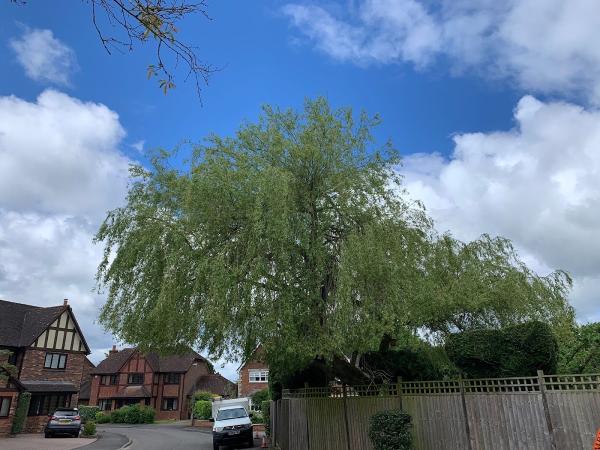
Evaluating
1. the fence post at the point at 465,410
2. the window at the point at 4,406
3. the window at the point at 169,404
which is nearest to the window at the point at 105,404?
the window at the point at 169,404

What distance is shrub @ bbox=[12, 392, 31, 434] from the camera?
2858cm

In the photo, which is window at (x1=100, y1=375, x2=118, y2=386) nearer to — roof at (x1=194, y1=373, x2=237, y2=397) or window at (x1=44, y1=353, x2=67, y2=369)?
roof at (x1=194, y1=373, x2=237, y2=397)

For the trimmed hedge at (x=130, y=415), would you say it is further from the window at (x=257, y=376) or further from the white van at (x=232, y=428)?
the white van at (x=232, y=428)

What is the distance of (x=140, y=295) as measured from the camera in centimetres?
1106

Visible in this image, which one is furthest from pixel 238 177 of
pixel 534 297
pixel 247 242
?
pixel 534 297

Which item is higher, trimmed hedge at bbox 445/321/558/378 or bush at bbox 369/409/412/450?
trimmed hedge at bbox 445/321/558/378

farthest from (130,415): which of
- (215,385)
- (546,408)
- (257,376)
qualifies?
(546,408)

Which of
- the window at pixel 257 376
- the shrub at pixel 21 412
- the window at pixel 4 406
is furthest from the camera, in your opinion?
the window at pixel 257 376

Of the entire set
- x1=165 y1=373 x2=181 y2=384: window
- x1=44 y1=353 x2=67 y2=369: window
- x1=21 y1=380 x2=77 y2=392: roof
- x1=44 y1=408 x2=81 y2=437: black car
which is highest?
x1=44 y1=353 x2=67 y2=369: window

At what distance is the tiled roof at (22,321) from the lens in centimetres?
3381

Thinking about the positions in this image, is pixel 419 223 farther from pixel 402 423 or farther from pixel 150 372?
pixel 150 372

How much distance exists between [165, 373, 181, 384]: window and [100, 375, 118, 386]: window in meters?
5.81

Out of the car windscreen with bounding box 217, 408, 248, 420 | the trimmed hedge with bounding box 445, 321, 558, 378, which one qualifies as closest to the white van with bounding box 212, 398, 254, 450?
the car windscreen with bounding box 217, 408, 248, 420

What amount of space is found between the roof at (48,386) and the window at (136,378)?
14789 millimetres
